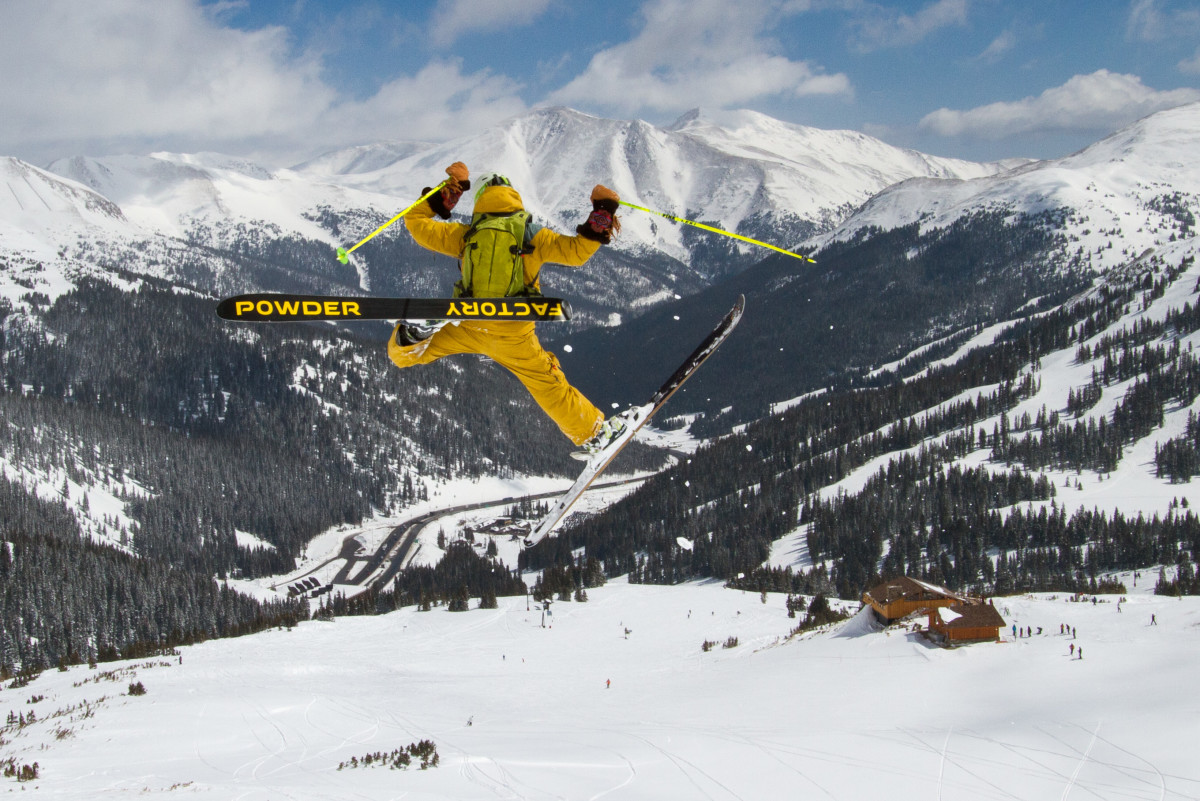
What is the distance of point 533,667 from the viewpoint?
165ft

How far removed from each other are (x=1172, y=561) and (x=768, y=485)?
61505mm

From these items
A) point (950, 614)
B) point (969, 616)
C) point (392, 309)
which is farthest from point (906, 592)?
point (392, 309)

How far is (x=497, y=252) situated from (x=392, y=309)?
185cm

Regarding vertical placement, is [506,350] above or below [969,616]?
above

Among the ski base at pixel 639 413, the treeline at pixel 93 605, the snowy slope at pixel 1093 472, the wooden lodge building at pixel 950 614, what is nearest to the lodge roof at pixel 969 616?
the wooden lodge building at pixel 950 614

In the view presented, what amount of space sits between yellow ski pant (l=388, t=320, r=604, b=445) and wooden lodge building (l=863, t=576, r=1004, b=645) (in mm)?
35099

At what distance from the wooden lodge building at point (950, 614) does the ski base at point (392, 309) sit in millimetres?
37140

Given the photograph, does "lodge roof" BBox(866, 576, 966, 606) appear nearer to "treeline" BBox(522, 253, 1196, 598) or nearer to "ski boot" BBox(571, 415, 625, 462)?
"ski boot" BBox(571, 415, 625, 462)

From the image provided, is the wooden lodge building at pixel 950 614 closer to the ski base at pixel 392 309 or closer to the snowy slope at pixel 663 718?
the snowy slope at pixel 663 718

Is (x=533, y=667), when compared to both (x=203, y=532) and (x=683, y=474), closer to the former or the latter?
(x=683, y=474)

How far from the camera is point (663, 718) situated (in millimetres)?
34000

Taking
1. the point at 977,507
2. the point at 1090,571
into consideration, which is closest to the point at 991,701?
the point at 1090,571

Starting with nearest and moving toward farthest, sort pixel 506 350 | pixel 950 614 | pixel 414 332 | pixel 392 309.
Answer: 1. pixel 392 309
2. pixel 414 332
3. pixel 506 350
4. pixel 950 614

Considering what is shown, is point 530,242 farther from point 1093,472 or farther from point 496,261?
point 1093,472
